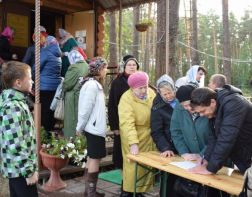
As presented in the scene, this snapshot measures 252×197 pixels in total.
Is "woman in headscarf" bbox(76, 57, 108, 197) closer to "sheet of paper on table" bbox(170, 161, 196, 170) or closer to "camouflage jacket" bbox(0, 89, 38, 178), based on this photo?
"sheet of paper on table" bbox(170, 161, 196, 170)

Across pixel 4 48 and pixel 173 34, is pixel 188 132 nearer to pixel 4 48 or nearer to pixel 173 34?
pixel 4 48

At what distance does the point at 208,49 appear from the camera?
5016 cm

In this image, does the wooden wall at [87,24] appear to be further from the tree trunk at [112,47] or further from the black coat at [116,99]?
the tree trunk at [112,47]

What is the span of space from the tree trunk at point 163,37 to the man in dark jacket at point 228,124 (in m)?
4.69

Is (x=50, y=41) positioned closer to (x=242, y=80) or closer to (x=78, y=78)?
(x=78, y=78)

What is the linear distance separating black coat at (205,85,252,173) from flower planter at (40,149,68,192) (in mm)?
2360

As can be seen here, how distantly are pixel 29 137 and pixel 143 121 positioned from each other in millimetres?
1495

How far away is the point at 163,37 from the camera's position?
7.59 m

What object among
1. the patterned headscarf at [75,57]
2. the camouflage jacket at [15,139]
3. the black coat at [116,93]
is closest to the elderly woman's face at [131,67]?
the black coat at [116,93]

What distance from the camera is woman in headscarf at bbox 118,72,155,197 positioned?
3.87 m

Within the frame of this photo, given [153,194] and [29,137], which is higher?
[29,137]

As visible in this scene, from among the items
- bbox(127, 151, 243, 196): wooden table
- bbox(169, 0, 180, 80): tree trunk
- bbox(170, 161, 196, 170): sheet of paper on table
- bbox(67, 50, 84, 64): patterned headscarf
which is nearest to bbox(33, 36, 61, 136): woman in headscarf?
bbox(67, 50, 84, 64): patterned headscarf

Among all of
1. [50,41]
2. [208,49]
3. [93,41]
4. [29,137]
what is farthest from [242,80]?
[29,137]

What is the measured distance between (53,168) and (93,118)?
1.02 meters
